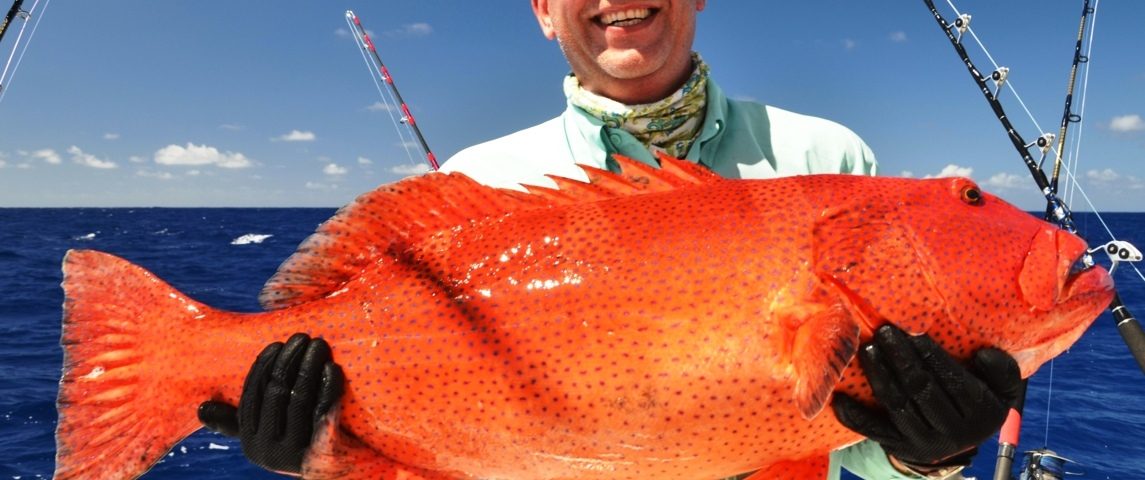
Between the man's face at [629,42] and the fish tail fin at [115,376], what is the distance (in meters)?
1.96

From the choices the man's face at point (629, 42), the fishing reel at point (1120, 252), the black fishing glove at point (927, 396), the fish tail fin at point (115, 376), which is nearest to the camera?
the black fishing glove at point (927, 396)

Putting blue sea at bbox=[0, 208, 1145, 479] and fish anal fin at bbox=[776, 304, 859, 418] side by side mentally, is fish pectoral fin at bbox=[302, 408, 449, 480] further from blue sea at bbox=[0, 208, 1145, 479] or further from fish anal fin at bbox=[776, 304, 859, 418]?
blue sea at bbox=[0, 208, 1145, 479]

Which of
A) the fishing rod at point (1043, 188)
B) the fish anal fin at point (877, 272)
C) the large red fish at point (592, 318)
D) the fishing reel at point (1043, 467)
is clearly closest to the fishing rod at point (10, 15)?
the large red fish at point (592, 318)

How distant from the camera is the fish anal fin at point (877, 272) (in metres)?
2.22

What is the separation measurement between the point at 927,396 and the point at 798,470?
48 cm

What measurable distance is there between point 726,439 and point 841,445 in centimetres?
47

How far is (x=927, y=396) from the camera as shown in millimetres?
2225

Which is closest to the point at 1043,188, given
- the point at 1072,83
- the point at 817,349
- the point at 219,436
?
the point at 1072,83

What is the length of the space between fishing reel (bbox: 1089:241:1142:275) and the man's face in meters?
2.10

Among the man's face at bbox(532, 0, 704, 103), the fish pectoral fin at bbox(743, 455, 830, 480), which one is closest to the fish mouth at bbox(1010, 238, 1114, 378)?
the fish pectoral fin at bbox(743, 455, 830, 480)

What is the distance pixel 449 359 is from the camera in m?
2.31

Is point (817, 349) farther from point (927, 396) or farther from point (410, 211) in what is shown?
point (410, 211)

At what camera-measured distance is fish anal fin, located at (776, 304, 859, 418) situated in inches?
79.4

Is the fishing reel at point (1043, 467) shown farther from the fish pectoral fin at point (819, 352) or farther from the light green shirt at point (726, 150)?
the fish pectoral fin at point (819, 352)
